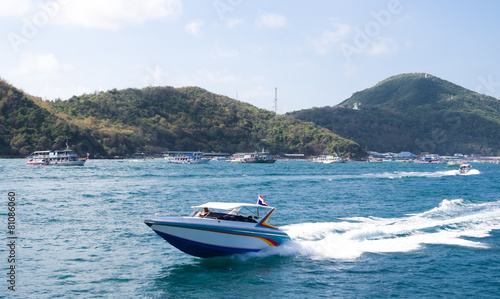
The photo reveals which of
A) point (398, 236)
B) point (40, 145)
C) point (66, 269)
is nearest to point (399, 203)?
point (398, 236)

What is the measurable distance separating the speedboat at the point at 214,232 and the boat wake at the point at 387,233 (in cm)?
151

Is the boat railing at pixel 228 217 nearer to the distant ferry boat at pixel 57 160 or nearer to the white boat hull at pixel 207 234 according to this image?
the white boat hull at pixel 207 234

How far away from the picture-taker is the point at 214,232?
21594mm

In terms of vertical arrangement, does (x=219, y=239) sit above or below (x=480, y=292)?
above

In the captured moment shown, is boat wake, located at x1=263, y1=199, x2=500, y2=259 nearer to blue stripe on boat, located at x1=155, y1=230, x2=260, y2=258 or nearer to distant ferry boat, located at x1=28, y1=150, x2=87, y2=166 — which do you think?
blue stripe on boat, located at x1=155, y1=230, x2=260, y2=258

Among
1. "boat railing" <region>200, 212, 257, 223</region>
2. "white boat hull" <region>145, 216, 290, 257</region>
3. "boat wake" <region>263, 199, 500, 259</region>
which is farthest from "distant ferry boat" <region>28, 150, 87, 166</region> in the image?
"white boat hull" <region>145, 216, 290, 257</region>

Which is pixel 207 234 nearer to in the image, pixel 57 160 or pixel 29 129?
pixel 57 160

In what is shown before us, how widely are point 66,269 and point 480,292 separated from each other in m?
18.8

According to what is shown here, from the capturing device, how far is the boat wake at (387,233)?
2434cm

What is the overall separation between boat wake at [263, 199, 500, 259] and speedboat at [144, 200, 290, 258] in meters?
1.51

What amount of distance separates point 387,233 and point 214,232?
537 inches

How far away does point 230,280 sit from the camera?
19438 millimetres

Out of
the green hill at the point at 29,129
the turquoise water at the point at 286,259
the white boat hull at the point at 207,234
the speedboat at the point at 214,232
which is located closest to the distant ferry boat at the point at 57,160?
the green hill at the point at 29,129

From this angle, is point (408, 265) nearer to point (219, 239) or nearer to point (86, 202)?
point (219, 239)
